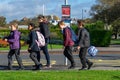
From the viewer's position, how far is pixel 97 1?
8700 centimetres

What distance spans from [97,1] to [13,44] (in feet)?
237

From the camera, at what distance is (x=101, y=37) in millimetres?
47750

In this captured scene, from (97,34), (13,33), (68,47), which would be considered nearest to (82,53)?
(68,47)

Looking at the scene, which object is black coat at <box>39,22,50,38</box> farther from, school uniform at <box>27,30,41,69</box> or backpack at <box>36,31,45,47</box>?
school uniform at <box>27,30,41,69</box>

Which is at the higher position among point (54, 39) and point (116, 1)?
point (116, 1)

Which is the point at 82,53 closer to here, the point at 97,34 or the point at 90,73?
the point at 90,73

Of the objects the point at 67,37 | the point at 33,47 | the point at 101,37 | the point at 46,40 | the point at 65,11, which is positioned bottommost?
the point at 101,37

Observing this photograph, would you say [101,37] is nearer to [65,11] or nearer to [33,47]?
[65,11]

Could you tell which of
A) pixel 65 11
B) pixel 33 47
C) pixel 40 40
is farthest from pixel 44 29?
pixel 65 11

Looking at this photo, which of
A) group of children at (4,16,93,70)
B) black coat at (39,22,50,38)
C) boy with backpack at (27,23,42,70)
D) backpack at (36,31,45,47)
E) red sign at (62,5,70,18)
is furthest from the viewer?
red sign at (62,5,70,18)

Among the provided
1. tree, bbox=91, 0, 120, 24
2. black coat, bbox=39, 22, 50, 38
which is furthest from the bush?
black coat, bbox=39, 22, 50, 38

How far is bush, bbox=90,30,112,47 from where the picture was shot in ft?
156

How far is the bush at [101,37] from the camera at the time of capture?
156 ft

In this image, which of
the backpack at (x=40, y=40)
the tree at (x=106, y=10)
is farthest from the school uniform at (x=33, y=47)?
the tree at (x=106, y=10)
